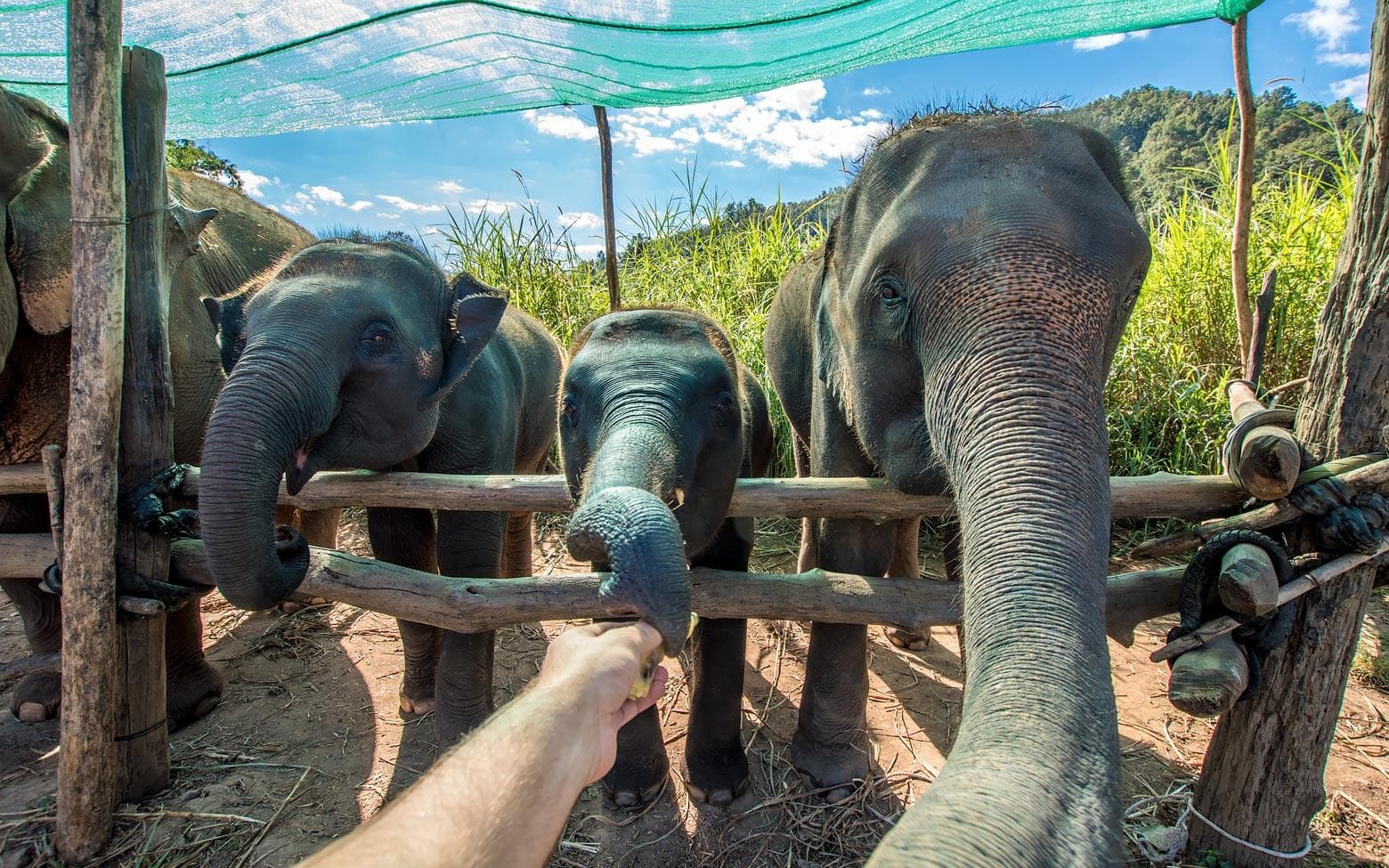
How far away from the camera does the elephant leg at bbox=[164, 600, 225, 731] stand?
3.34 m

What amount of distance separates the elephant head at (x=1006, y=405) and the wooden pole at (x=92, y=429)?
7.79 feet

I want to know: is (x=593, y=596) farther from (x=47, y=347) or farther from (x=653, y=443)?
(x=47, y=347)

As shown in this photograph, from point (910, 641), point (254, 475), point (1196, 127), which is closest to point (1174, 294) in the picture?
point (910, 641)

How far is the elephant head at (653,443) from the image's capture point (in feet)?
4.27

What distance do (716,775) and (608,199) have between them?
4657 millimetres

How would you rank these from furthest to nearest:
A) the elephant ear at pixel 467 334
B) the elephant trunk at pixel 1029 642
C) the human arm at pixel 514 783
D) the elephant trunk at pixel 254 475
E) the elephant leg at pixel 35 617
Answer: the elephant leg at pixel 35 617 → the elephant ear at pixel 467 334 → the elephant trunk at pixel 254 475 → the elephant trunk at pixel 1029 642 → the human arm at pixel 514 783

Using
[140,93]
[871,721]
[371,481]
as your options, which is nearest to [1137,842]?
[871,721]

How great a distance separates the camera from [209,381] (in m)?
3.94

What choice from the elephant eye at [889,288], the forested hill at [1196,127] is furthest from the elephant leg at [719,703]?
the forested hill at [1196,127]

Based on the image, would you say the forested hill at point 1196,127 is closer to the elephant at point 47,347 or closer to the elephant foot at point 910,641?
the elephant foot at point 910,641

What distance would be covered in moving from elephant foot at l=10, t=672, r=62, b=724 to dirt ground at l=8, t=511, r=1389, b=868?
0.24 feet

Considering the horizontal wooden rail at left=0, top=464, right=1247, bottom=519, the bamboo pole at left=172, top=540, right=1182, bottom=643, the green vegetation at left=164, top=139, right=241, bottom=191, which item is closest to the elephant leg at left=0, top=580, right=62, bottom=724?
the horizontal wooden rail at left=0, top=464, right=1247, bottom=519

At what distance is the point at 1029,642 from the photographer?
118 cm

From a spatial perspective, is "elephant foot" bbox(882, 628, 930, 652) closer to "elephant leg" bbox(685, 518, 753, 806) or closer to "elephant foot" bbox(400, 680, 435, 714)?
"elephant leg" bbox(685, 518, 753, 806)
